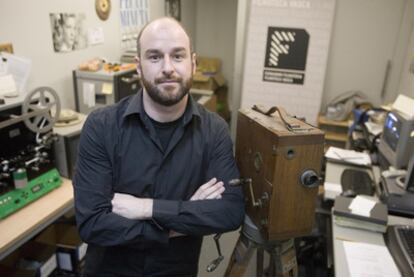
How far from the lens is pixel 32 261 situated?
205cm

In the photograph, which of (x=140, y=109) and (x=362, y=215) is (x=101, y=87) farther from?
(x=362, y=215)

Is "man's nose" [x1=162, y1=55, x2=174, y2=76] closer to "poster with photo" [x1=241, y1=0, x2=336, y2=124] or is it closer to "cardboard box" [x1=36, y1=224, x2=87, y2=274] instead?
"cardboard box" [x1=36, y1=224, x2=87, y2=274]

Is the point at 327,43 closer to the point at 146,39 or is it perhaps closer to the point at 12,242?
the point at 146,39

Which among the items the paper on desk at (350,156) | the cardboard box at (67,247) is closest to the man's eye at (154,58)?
the cardboard box at (67,247)

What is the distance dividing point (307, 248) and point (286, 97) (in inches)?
72.6

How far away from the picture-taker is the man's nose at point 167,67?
1.21 meters

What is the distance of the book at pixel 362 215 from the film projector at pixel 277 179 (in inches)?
18.5

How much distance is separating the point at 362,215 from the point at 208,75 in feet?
11.5

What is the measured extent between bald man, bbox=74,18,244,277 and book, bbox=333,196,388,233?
2.05ft

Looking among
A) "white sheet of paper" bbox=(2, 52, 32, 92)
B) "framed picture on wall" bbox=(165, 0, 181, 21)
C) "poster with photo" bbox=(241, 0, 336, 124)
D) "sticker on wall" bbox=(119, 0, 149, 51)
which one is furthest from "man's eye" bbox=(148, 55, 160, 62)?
"framed picture on wall" bbox=(165, 0, 181, 21)

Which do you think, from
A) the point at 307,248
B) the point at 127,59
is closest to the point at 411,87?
the point at 307,248

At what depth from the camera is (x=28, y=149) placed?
1756 mm

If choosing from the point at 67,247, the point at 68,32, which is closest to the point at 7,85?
the point at 68,32

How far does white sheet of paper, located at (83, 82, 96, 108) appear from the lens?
2532 millimetres
